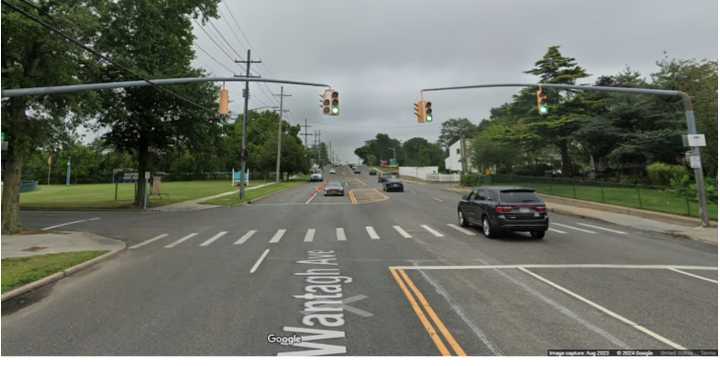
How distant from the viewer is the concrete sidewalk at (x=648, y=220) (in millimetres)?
14656

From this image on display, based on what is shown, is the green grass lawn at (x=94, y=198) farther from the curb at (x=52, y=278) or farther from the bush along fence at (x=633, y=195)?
the bush along fence at (x=633, y=195)

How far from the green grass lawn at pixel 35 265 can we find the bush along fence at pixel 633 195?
2305 cm

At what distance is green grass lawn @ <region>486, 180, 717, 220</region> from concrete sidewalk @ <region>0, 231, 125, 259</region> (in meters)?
23.4

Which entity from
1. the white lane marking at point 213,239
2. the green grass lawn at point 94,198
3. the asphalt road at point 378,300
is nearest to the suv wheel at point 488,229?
the asphalt road at point 378,300

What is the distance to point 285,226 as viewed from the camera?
17172 millimetres

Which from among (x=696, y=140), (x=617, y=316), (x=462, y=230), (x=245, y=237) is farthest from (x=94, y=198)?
(x=696, y=140)

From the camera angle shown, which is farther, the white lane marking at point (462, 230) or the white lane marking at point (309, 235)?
the white lane marking at point (462, 230)

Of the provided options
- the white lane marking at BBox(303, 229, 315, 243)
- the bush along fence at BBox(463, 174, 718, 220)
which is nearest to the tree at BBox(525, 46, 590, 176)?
the bush along fence at BBox(463, 174, 718, 220)

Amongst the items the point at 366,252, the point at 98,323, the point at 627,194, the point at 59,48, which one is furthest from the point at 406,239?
the point at 627,194

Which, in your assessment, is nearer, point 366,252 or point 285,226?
point 366,252

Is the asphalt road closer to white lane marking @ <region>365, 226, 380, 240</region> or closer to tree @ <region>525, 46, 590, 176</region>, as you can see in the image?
white lane marking @ <region>365, 226, 380, 240</region>

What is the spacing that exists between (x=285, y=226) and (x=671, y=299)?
13.4 m

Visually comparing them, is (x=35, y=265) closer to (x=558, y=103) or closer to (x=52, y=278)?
(x=52, y=278)

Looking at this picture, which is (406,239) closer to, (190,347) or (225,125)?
(190,347)
